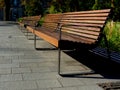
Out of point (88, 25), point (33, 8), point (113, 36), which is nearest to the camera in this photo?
point (88, 25)

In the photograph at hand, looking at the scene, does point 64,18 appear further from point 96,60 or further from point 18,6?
point 18,6

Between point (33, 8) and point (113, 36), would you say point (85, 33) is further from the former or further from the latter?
point (33, 8)

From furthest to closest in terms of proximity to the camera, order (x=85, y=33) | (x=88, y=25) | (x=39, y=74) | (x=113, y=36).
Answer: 1. (x=113, y=36)
2. (x=85, y=33)
3. (x=88, y=25)
4. (x=39, y=74)

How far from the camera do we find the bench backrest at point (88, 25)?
6.31 metres

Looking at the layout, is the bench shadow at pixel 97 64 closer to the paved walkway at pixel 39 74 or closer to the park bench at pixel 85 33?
the paved walkway at pixel 39 74

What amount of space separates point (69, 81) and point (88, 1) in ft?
62.7

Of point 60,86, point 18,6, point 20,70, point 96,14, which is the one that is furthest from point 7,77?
point 18,6

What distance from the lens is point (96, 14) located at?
6.89m

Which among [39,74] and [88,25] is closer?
[39,74]

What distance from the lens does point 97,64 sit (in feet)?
23.4

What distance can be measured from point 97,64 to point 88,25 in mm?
946

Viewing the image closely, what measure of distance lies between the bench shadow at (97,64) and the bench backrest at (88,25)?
2.00ft

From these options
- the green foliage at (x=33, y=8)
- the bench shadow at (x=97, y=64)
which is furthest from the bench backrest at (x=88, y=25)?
the green foliage at (x=33, y=8)

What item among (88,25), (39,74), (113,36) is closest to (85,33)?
(88,25)
